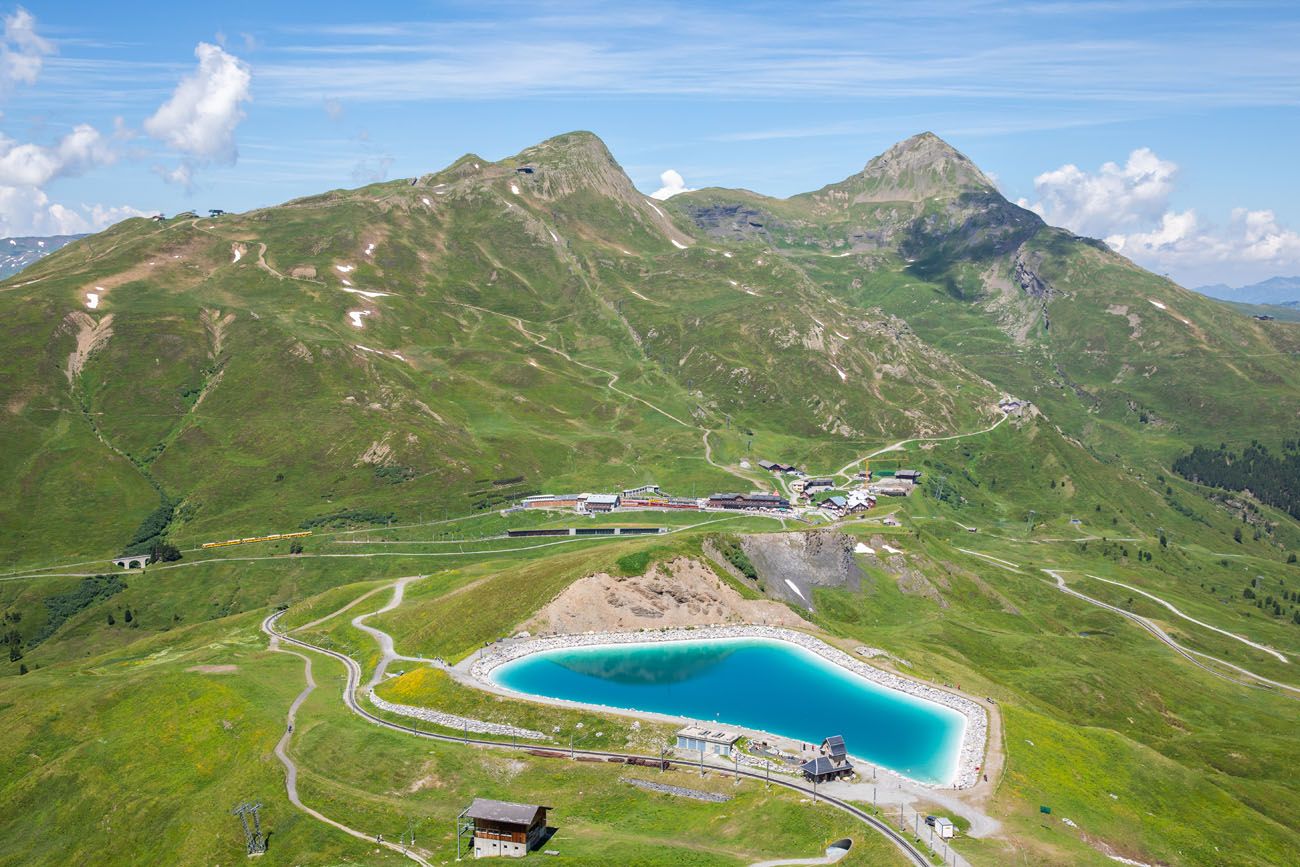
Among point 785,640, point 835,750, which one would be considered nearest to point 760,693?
point 785,640

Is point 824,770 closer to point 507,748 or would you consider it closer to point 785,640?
point 507,748

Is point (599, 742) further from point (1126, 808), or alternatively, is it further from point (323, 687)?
point (1126, 808)

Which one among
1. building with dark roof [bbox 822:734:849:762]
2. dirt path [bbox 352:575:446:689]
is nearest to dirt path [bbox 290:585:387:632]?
dirt path [bbox 352:575:446:689]

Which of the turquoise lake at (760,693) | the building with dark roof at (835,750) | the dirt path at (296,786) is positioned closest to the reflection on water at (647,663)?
the turquoise lake at (760,693)

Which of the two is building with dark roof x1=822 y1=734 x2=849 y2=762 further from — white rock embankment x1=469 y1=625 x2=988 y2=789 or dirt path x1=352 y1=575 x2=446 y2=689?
dirt path x1=352 y1=575 x2=446 y2=689

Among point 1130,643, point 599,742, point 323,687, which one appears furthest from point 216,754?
point 1130,643

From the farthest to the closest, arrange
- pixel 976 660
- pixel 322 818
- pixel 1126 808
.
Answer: pixel 976 660 → pixel 1126 808 → pixel 322 818
